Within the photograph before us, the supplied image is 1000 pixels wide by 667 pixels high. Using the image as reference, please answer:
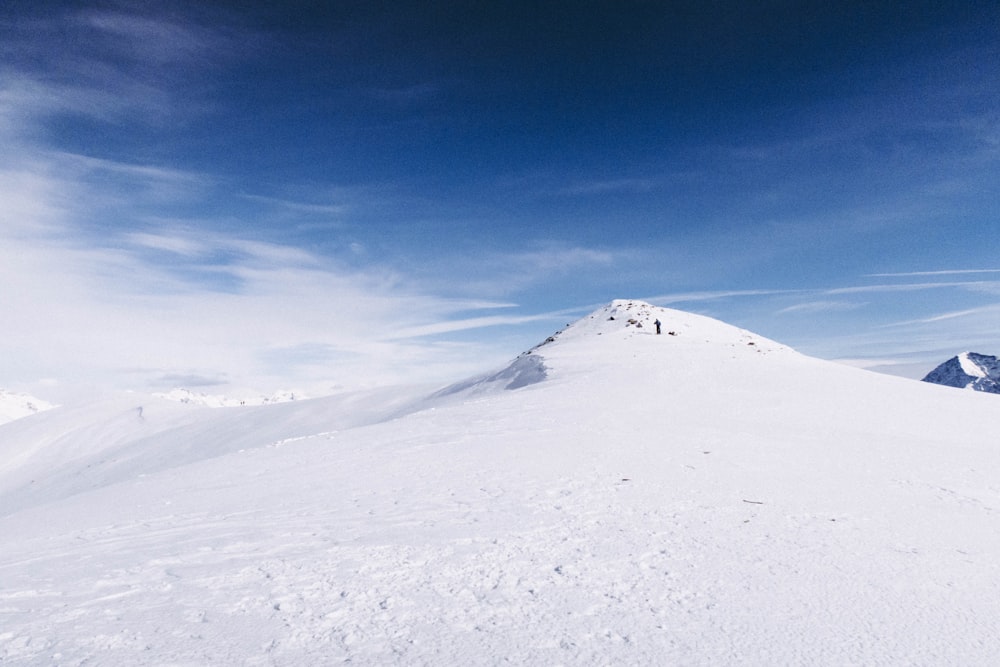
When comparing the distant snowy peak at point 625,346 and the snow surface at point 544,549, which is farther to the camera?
the distant snowy peak at point 625,346

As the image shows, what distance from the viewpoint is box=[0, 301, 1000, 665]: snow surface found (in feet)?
12.1

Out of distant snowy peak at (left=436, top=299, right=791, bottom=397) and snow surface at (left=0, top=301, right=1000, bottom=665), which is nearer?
snow surface at (left=0, top=301, right=1000, bottom=665)

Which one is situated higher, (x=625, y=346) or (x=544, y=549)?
(x=625, y=346)

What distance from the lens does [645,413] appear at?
41.1 ft

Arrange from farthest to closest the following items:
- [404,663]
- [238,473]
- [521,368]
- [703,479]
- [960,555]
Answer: [521,368] < [238,473] < [703,479] < [960,555] < [404,663]

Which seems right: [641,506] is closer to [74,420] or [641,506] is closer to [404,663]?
[404,663]

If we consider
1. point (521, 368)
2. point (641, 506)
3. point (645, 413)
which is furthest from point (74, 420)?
point (641, 506)

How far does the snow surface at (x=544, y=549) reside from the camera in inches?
145

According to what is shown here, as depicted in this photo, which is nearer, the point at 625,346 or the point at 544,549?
the point at 544,549

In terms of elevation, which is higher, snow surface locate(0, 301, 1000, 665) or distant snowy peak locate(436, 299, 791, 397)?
distant snowy peak locate(436, 299, 791, 397)

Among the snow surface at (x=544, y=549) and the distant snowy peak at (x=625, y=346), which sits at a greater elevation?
the distant snowy peak at (x=625, y=346)

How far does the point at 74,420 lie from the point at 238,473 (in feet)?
98.0

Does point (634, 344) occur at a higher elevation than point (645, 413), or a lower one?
higher

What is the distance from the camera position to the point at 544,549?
5.18 metres
